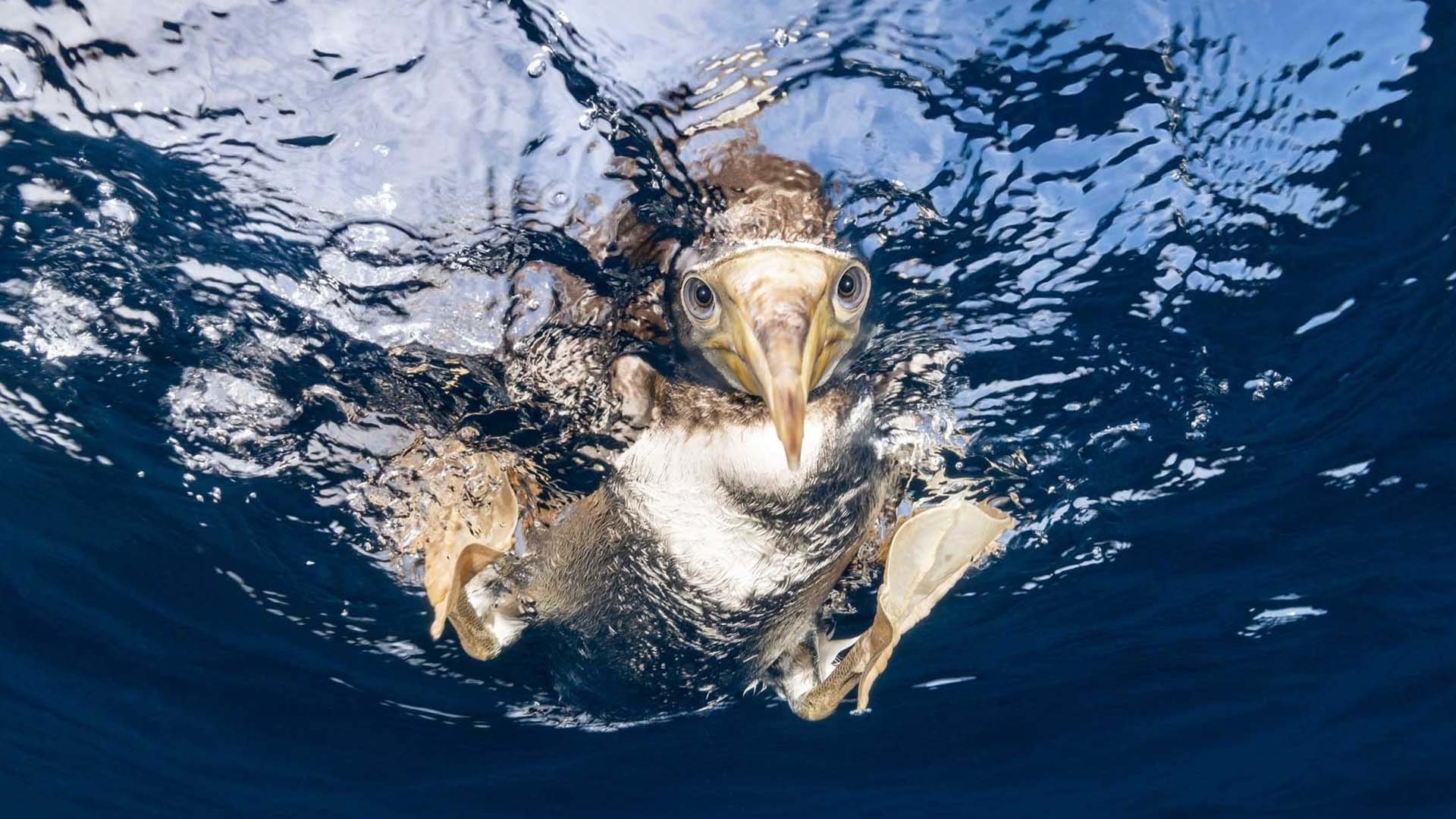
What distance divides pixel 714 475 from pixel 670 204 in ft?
3.85

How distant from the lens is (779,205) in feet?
12.1

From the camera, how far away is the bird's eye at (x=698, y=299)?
3.25 metres

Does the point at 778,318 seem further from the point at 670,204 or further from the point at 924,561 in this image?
the point at 924,561

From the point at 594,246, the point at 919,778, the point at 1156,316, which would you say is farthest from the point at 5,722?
the point at 1156,316

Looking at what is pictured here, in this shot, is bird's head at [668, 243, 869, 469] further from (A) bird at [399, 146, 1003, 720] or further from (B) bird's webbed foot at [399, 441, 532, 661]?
(B) bird's webbed foot at [399, 441, 532, 661]

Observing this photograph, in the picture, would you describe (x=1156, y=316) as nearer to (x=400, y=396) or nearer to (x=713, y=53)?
(x=713, y=53)

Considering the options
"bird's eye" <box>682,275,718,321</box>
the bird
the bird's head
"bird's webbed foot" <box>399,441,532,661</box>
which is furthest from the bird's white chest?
"bird's webbed foot" <box>399,441,532,661</box>

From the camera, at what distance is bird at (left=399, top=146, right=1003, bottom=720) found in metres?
3.15

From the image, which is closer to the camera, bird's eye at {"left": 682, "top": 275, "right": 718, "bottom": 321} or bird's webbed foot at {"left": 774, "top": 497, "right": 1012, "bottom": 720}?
bird's eye at {"left": 682, "top": 275, "right": 718, "bottom": 321}

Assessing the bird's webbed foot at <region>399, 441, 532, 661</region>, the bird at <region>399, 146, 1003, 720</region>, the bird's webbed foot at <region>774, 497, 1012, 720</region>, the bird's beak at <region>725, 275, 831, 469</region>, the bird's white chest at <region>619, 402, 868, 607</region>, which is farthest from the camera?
the bird's webbed foot at <region>774, 497, 1012, 720</region>

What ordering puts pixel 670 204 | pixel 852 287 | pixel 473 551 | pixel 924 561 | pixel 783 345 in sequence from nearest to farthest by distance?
pixel 783 345
pixel 852 287
pixel 670 204
pixel 473 551
pixel 924 561

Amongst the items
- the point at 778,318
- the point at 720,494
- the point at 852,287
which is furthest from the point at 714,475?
the point at 778,318

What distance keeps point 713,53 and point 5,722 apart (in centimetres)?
2178

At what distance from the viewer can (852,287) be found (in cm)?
321
